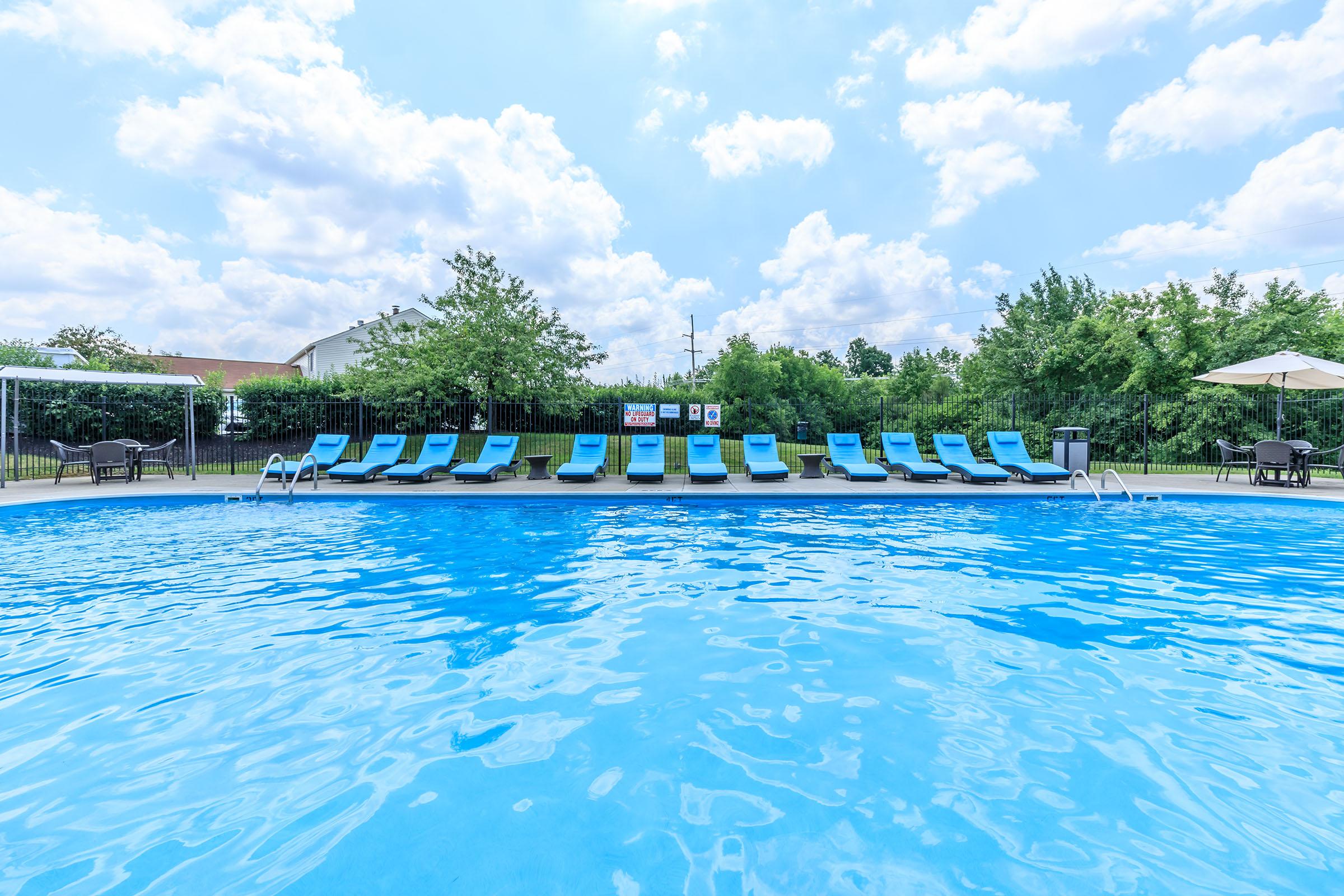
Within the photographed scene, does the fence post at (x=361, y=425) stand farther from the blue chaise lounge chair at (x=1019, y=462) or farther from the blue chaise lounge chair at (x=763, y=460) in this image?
the blue chaise lounge chair at (x=1019, y=462)

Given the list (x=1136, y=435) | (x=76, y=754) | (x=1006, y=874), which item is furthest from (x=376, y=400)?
(x=1136, y=435)

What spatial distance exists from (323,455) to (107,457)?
3.87 metres

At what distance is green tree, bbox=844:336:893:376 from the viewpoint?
3233 inches

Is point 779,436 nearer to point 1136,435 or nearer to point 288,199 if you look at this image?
point 1136,435

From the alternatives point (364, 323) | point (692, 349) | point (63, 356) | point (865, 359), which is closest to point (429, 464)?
point (364, 323)

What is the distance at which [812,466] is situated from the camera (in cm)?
1173

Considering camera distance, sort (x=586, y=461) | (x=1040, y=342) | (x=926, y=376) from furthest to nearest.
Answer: (x=926, y=376) < (x=1040, y=342) < (x=586, y=461)

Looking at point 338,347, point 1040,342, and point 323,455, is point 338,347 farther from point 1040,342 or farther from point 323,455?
point 1040,342

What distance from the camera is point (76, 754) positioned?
236 cm

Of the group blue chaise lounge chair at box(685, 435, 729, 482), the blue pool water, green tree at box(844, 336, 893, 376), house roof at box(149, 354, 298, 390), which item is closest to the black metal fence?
blue chaise lounge chair at box(685, 435, 729, 482)

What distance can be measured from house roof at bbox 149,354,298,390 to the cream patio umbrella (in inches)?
1759

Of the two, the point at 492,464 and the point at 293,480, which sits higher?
the point at 492,464

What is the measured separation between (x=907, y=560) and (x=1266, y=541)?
4.48 metres

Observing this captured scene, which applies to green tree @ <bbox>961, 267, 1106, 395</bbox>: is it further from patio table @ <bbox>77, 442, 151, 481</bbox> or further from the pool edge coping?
patio table @ <bbox>77, 442, 151, 481</bbox>
